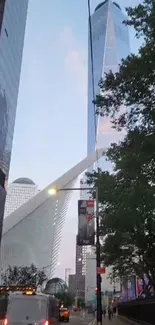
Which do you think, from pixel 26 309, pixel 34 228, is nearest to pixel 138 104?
pixel 26 309

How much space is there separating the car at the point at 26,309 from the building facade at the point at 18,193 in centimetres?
16857

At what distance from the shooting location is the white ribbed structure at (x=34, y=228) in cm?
12569

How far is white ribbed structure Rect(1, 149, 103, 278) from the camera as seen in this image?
125688 mm

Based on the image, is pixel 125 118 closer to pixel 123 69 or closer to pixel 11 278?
pixel 123 69

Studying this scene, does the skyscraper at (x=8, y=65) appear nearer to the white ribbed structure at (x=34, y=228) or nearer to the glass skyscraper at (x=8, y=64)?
the glass skyscraper at (x=8, y=64)

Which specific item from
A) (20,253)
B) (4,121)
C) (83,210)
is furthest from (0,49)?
(83,210)

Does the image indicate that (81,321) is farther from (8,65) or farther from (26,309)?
(8,65)

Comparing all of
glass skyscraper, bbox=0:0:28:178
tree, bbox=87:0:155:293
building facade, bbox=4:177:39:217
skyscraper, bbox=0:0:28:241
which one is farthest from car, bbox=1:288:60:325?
building facade, bbox=4:177:39:217

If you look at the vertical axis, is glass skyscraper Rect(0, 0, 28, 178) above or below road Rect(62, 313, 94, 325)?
above

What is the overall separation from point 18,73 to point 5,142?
999 inches

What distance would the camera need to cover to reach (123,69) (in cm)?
1487

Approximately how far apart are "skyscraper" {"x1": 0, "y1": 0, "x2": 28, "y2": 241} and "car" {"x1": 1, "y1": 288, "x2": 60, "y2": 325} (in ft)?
283

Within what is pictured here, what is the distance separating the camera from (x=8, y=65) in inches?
4222

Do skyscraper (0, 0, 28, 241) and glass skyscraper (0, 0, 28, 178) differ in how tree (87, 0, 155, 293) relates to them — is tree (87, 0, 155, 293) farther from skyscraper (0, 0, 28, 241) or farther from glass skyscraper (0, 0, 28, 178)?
glass skyscraper (0, 0, 28, 178)
